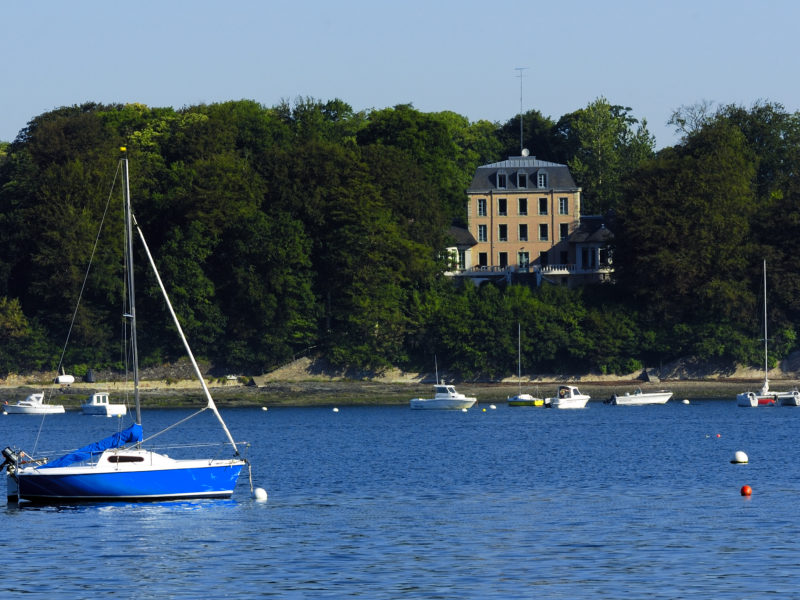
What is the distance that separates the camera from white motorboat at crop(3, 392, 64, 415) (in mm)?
119500

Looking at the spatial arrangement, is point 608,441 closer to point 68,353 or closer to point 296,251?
point 296,251

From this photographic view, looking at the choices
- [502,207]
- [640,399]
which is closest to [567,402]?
[640,399]

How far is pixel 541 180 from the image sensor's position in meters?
152

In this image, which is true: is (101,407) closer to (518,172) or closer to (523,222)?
(523,222)

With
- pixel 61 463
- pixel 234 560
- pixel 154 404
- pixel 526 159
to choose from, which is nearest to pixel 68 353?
pixel 154 404

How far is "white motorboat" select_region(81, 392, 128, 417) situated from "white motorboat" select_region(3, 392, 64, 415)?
223 centimetres

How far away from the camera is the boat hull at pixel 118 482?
49344mm

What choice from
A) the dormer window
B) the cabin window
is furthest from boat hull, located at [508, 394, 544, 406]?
the cabin window

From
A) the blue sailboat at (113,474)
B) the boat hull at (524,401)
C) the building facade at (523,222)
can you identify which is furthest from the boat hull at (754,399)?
the blue sailboat at (113,474)

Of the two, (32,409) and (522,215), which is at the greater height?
(522,215)

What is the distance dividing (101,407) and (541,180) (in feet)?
184

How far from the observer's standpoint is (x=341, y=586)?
116 ft

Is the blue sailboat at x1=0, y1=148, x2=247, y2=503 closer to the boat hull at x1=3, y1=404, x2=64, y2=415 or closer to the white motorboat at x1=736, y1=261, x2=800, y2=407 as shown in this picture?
the boat hull at x1=3, y1=404, x2=64, y2=415

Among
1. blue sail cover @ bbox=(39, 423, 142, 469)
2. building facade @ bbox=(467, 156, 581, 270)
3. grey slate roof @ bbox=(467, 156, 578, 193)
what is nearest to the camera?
blue sail cover @ bbox=(39, 423, 142, 469)
